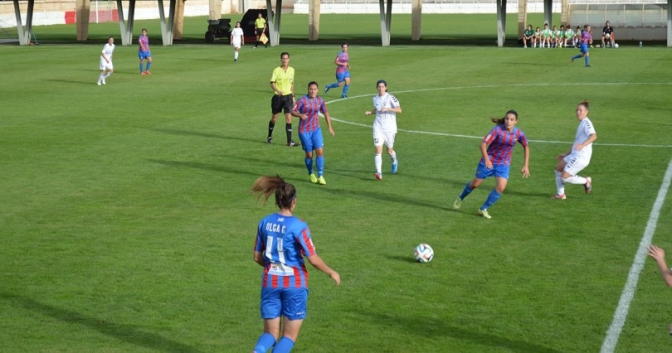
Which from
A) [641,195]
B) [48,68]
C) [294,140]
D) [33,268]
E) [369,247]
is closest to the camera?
[33,268]

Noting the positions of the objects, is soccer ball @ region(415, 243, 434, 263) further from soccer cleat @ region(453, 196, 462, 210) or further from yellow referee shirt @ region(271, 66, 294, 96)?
yellow referee shirt @ region(271, 66, 294, 96)

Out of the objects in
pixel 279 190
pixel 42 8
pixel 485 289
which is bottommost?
pixel 485 289

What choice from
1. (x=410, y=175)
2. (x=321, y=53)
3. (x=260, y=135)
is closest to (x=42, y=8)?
(x=321, y=53)

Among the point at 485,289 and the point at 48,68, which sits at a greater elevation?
the point at 48,68

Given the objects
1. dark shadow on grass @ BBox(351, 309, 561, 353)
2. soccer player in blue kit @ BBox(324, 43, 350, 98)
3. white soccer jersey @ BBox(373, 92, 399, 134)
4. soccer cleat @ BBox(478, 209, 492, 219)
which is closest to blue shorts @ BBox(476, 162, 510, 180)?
soccer cleat @ BBox(478, 209, 492, 219)

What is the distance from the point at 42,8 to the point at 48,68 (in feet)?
181

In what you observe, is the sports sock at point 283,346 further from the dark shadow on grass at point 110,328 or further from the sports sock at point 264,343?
the dark shadow on grass at point 110,328

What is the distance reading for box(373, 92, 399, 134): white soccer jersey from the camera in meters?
21.7

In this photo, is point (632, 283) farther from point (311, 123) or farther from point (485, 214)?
point (311, 123)

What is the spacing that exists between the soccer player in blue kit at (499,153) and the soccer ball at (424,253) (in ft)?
9.89

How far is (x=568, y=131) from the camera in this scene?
28812 millimetres

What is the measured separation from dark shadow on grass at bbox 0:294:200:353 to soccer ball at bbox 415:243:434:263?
4.60 metres

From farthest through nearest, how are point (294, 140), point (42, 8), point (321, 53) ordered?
1. point (42, 8)
2. point (321, 53)
3. point (294, 140)

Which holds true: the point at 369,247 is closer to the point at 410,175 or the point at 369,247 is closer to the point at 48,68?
the point at 410,175
